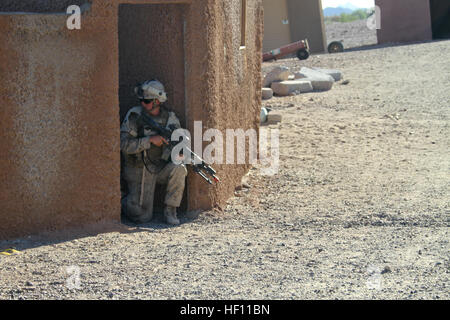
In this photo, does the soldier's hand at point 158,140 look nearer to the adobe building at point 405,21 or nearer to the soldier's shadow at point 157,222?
the soldier's shadow at point 157,222

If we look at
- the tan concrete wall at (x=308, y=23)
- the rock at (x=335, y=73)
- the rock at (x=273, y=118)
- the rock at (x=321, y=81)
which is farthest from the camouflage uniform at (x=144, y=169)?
the tan concrete wall at (x=308, y=23)

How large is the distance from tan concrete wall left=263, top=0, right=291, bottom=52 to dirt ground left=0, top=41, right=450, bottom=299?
10280mm

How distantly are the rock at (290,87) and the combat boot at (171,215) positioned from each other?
7521 millimetres

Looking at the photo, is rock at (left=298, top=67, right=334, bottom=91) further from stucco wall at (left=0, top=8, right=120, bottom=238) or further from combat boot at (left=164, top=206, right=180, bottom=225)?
stucco wall at (left=0, top=8, right=120, bottom=238)

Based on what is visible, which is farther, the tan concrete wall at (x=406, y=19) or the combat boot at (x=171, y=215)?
the tan concrete wall at (x=406, y=19)

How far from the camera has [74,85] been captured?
564 cm

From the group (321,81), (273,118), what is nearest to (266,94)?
(321,81)

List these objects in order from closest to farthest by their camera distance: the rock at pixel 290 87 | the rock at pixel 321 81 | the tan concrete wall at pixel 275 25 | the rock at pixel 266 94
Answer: the rock at pixel 266 94 < the rock at pixel 290 87 < the rock at pixel 321 81 < the tan concrete wall at pixel 275 25

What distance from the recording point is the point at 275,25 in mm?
19969

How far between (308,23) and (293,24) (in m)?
0.44

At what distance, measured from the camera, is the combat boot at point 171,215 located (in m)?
6.19

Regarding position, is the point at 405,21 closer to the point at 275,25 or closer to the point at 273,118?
the point at 275,25

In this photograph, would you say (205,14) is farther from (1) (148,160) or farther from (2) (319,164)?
(2) (319,164)

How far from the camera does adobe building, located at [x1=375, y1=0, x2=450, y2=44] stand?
61.5ft
